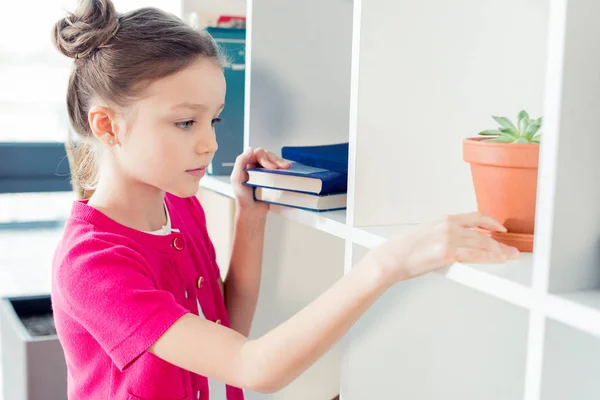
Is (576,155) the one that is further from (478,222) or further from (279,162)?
(279,162)

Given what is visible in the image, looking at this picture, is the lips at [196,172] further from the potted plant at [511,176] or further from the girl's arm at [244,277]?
the potted plant at [511,176]

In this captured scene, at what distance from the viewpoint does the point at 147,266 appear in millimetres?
1006

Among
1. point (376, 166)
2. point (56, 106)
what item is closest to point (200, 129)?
point (376, 166)

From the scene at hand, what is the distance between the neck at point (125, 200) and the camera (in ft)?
→ 3.56

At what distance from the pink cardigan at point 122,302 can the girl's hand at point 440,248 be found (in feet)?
1.04

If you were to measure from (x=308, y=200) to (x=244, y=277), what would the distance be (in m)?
0.31

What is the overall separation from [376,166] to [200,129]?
0.94ft

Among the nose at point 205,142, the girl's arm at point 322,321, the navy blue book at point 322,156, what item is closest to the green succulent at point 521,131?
the girl's arm at point 322,321

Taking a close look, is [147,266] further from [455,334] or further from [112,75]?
[455,334]

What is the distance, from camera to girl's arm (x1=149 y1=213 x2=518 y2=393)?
28.7 inches

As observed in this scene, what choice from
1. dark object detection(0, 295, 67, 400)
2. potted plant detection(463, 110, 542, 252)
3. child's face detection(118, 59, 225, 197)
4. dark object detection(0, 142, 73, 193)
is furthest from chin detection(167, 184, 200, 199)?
dark object detection(0, 142, 73, 193)

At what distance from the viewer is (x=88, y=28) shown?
41.1 inches

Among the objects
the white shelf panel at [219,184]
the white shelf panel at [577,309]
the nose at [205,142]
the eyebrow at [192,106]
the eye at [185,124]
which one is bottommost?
the white shelf panel at [577,309]

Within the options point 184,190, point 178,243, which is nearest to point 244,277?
point 178,243
